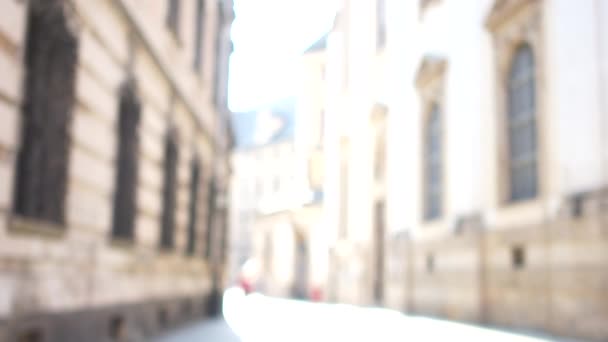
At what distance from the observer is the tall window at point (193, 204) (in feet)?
56.0

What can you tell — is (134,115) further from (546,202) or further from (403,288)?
(403,288)

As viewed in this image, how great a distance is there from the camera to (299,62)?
Answer: 4862cm

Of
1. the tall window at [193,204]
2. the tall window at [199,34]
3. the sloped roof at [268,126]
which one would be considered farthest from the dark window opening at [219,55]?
the sloped roof at [268,126]

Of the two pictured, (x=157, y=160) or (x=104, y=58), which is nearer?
(x=104, y=58)

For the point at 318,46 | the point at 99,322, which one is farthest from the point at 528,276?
the point at 318,46

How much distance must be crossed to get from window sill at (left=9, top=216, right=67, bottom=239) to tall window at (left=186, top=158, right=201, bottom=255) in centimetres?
856

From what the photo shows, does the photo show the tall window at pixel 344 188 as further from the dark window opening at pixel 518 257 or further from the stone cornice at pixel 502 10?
the dark window opening at pixel 518 257

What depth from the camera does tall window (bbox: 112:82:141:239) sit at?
11.3 metres

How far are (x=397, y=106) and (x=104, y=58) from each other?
52.5ft

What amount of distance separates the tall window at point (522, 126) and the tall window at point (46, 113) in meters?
9.74

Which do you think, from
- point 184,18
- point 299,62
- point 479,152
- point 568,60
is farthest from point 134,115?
point 299,62

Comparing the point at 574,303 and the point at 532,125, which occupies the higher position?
the point at 532,125

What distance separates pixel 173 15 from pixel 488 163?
23.5ft

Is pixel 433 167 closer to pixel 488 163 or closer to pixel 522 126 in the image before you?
pixel 488 163
